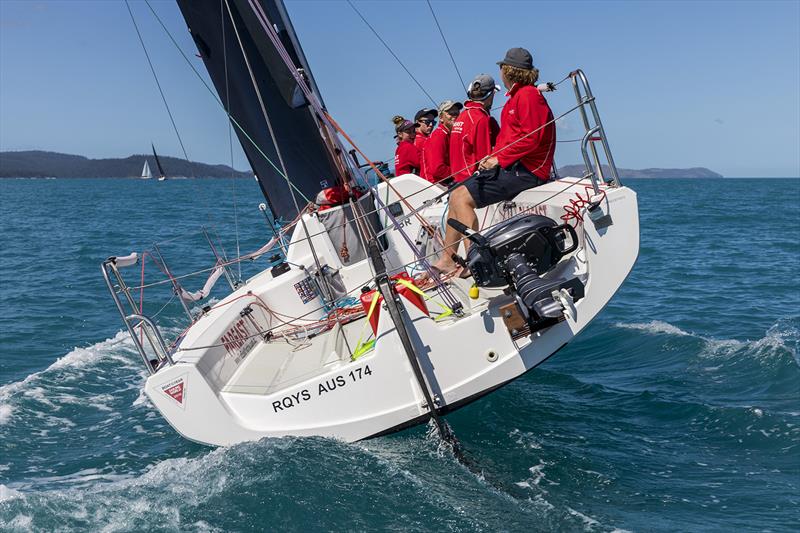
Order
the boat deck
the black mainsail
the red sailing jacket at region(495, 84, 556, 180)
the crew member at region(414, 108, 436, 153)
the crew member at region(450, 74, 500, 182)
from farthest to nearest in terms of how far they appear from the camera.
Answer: the crew member at region(414, 108, 436, 153), the black mainsail, the crew member at region(450, 74, 500, 182), the boat deck, the red sailing jacket at region(495, 84, 556, 180)

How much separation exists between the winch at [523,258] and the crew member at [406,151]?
372 centimetres

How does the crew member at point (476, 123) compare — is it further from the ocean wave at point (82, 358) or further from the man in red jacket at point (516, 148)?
the ocean wave at point (82, 358)

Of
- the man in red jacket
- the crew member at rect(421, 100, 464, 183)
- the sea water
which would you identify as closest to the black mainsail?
the crew member at rect(421, 100, 464, 183)

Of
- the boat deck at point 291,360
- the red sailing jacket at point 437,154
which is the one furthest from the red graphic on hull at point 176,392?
the red sailing jacket at point 437,154

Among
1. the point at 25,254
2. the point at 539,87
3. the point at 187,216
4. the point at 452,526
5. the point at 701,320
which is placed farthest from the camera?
the point at 187,216

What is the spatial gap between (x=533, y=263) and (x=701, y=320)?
206 inches

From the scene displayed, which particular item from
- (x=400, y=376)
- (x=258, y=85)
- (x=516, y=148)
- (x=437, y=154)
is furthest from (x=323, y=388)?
(x=258, y=85)

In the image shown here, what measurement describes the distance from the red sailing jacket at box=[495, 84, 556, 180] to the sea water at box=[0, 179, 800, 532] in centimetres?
185

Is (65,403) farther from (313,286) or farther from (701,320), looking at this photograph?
(701,320)

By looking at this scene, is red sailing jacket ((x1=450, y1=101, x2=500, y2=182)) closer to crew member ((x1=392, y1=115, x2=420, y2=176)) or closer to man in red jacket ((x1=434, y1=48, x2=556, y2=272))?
man in red jacket ((x1=434, y1=48, x2=556, y2=272))

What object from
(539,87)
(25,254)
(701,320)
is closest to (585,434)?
(539,87)

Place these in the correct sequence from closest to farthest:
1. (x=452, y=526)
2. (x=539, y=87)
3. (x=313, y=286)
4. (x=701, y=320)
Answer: (x=452, y=526) → (x=539, y=87) → (x=313, y=286) → (x=701, y=320)

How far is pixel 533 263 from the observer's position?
15.3 feet

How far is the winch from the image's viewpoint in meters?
4.52
